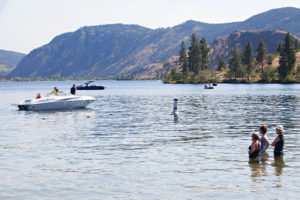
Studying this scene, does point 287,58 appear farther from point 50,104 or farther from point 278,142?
point 278,142

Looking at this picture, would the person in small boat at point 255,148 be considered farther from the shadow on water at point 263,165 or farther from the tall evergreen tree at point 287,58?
the tall evergreen tree at point 287,58

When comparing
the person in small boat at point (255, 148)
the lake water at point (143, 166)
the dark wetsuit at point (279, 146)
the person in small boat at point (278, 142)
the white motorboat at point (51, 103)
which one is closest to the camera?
the lake water at point (143, 166)

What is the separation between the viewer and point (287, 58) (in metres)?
188

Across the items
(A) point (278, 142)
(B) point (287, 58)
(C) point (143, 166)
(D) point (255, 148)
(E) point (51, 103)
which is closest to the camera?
(C) point (143, 166)

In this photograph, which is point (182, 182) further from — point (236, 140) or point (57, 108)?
point (57, 108)

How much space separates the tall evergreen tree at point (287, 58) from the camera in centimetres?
18588

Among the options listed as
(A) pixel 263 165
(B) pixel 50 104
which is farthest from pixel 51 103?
(A) pixel 263 165

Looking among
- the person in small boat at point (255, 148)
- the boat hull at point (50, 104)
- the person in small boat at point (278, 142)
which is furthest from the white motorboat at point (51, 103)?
the person in small boat at point (278, 142)

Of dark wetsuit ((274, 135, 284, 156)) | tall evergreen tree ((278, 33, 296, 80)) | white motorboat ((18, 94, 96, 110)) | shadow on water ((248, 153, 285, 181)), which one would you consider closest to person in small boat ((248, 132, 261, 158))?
shadow on water ((248, 153, 285, 181))

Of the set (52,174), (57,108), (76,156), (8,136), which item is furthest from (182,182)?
(57,108)

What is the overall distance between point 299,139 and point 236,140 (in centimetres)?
438

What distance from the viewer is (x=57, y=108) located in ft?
184

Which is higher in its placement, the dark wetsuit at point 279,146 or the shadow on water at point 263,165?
the dark wetsuit at point 279,146

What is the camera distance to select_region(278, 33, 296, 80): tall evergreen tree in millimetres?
185875
